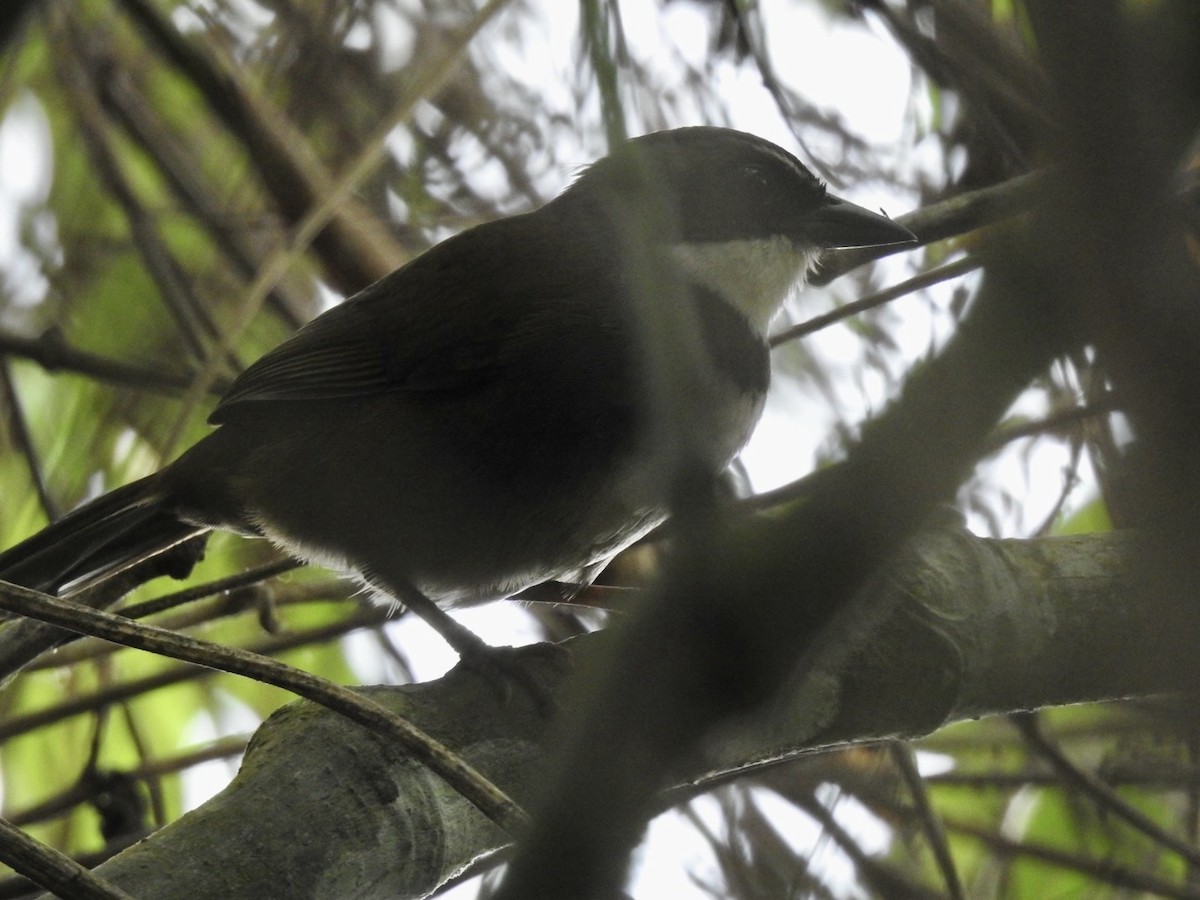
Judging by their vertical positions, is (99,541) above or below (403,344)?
below

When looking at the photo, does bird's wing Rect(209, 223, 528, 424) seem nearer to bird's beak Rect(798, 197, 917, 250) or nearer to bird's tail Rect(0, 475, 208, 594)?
bird's tail Rect(0, 475, 208, 594)

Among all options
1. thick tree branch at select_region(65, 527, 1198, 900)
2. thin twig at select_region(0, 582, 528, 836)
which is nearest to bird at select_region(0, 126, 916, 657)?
thick tree branch at select_region(65, 527, 1198, 900)

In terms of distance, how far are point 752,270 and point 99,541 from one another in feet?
5.86

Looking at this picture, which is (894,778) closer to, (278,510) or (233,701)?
(278,510)

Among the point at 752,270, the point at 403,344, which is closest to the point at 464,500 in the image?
the point at 403,344

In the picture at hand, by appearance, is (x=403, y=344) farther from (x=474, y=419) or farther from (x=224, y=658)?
(x=224, y=658)

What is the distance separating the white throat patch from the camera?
3.44 m

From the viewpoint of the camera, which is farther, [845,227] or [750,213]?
[750,213]

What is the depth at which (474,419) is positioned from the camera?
3000 mm

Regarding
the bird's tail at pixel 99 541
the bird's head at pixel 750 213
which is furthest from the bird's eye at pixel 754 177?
the bird's tail at pixel 99 541

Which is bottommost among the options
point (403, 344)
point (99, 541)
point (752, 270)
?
point (99, 541)

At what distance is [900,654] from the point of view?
7.58 feet

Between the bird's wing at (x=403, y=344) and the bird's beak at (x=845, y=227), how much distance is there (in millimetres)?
886

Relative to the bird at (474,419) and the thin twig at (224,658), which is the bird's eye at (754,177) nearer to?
the bird at (474,419)
